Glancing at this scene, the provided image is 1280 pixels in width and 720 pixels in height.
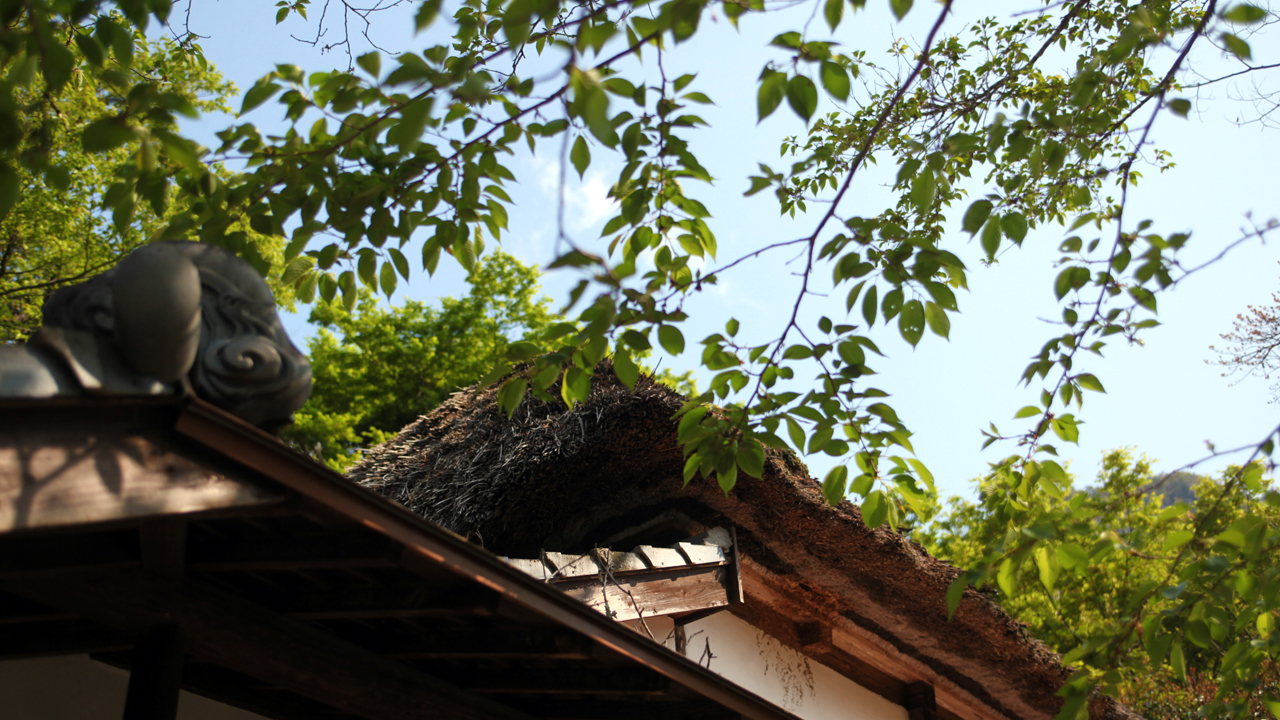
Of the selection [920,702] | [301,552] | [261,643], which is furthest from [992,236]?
[920,702]

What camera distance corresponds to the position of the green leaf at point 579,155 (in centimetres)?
205

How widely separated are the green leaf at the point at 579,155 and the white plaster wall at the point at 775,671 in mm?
2553

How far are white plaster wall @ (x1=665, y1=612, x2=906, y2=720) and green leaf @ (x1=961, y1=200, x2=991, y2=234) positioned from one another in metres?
2.49

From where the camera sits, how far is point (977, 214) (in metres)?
2.24

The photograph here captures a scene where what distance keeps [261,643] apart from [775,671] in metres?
3.22

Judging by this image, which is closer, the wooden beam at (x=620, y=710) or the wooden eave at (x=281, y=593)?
the wooden eave at (x=281, y=593)

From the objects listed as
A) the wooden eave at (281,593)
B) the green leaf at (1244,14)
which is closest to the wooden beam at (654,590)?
the wooden eave at (281,593)

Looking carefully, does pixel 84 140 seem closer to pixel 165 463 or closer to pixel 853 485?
pixel 165 463

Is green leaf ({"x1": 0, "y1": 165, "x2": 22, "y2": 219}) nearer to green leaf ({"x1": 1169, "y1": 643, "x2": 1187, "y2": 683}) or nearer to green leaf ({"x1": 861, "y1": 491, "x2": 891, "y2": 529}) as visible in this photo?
green leaf ({"x1": 861, "y1": 491, "x2": 891, "y2": 529})

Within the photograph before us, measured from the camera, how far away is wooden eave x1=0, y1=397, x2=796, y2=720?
128 centimetres

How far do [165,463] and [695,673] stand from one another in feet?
5.15

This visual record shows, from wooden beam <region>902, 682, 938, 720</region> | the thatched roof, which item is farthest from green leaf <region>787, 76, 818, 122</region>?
wooden beam <region>902, 682, 938, 720</region>

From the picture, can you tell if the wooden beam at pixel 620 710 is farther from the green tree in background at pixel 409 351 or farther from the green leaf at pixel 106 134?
the green tree in background at pixel 409 351

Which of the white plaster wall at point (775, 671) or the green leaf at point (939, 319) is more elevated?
the green leaf at point (939, 319)
